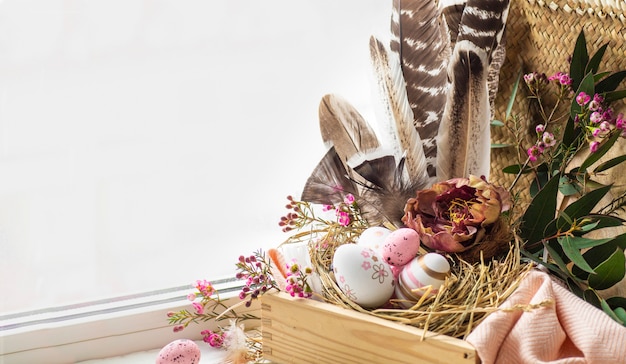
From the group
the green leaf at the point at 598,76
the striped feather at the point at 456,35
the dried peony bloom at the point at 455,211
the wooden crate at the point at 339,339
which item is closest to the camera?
the wooden crate at the point at 339,339

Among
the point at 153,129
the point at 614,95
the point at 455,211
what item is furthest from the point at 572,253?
the point at 153,129

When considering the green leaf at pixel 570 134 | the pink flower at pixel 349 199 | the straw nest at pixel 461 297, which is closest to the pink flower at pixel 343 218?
the pink flower at pixel 349 199

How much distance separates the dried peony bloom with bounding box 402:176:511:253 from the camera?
934 mm

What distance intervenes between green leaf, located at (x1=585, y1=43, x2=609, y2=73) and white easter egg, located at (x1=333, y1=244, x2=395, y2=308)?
18.0 inches

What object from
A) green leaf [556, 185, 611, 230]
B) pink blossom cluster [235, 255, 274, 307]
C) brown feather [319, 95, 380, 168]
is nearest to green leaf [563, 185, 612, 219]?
green leaf [556, 185, 611, 230]

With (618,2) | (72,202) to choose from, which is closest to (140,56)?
(72,202)

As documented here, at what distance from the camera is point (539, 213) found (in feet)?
3.29

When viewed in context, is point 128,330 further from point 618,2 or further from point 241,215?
point 618,2

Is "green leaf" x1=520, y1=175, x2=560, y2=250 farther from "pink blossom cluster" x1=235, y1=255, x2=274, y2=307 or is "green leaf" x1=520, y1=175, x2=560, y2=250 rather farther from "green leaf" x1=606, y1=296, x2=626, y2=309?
"pink blossom cluster" x1=235, y1=255, x2=274, y2=307

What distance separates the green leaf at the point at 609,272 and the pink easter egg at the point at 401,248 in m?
0.24

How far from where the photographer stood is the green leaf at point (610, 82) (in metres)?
1.04

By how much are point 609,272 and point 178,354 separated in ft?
2.01

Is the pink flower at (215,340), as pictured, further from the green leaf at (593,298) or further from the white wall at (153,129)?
the green leaf at (593,298)

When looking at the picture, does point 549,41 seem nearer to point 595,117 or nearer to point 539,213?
point 595,117
